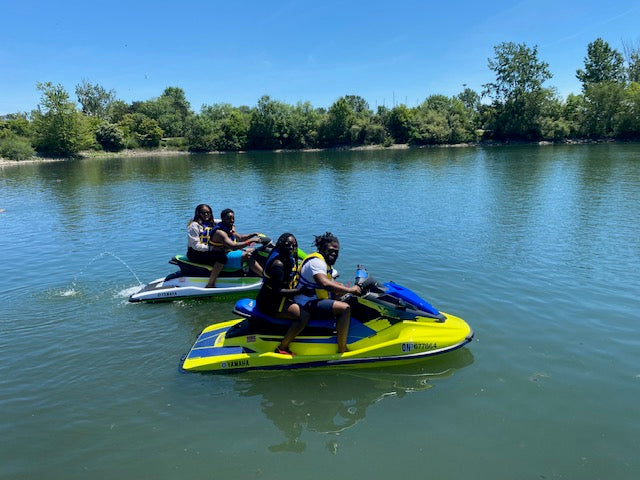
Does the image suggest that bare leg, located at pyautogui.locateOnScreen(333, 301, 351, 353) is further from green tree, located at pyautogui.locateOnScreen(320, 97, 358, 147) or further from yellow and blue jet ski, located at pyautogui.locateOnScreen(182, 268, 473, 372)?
green tree, located at pyautogui.locateOnScreen(320, 97, 358, 147)

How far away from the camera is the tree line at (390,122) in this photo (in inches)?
2886

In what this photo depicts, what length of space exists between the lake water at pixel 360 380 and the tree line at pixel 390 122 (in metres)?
70.9

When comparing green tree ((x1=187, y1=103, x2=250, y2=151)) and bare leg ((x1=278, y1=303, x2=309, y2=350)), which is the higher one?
green tree ((x1=187, y1=103, x2=250, y2=151))

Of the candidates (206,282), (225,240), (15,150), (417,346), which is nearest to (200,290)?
(206,282)

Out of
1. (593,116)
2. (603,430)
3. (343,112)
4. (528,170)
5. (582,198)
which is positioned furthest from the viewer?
(343,112)

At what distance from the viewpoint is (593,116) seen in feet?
250

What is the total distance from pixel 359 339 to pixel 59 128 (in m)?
80.1

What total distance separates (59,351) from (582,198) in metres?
21.0

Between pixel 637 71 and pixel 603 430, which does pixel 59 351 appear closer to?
pixel 603 430

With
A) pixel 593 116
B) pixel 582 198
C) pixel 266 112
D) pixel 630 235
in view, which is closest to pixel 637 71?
pixel 593 116

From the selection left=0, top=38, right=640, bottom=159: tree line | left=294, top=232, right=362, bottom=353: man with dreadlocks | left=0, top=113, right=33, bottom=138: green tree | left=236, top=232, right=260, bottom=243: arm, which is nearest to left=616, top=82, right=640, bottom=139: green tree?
left=0, top=38, right=640, bottom=159: tree line

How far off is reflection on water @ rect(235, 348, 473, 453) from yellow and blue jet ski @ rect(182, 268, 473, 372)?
180 mm

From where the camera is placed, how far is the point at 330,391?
19.6 feet

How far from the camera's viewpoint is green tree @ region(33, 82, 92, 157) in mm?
71875
